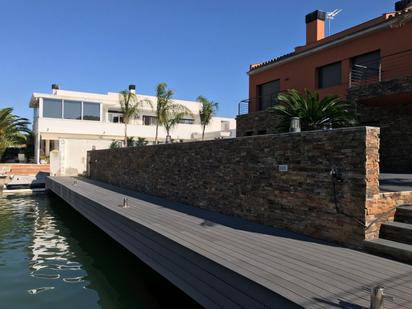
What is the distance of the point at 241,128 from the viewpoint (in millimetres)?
20000

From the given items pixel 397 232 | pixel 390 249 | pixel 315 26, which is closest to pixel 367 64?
pixel 315 26

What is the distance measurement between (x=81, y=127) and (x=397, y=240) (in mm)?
31670

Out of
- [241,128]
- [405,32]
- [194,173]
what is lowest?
[194,173]

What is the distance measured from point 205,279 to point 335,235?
2260mm

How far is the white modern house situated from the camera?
28.7 meters

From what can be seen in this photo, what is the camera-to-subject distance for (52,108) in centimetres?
3362

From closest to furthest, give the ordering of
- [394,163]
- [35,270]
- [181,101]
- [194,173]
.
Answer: [35,270] → [194,173] → [394,163] → [181,101]

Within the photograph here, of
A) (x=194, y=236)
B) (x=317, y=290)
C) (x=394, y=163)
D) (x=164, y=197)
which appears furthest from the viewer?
(x=394, y=163)

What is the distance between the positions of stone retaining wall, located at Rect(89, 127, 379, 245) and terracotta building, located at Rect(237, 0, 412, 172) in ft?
14.8

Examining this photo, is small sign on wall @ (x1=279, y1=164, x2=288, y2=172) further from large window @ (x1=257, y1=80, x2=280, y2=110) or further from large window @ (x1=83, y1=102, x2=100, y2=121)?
large window @ (x1=83, y1=102, x2=100, y2=121)

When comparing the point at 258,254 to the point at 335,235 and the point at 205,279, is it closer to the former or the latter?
the point at 205,279

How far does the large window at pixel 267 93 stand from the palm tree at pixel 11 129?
75.9 ft

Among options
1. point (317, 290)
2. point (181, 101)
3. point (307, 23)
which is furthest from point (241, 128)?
point (181, 101)

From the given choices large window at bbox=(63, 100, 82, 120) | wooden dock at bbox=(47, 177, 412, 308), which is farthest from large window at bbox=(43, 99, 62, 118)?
wooden dock at bbox=(47, 177, 412, 308)
